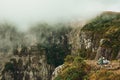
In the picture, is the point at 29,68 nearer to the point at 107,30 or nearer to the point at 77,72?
the point at 107,30

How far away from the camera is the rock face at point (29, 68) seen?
19100cm

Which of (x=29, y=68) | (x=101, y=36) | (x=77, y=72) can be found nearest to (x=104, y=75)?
(x=77, y=72)

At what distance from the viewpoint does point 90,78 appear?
70312 millimetres

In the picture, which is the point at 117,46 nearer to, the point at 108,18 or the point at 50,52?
the point at 108,18

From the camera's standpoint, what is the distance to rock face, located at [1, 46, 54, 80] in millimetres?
191000

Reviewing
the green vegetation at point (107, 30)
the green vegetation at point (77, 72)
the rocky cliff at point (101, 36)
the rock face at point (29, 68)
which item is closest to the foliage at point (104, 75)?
the green vegetation at point (77, 72)

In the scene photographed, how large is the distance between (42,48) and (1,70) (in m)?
20.1

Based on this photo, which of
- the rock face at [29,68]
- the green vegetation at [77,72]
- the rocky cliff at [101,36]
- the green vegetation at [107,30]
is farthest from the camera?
the rock face at [29,68]

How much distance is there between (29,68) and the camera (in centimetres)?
19525

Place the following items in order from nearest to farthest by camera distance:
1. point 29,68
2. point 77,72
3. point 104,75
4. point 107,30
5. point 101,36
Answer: point 104,75
point 77,72
point 101,36
point 107,30
point 29,68

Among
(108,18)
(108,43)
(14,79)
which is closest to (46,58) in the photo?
(14,79)

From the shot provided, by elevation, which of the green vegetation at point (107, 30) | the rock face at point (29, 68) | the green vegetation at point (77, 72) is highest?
the green vegetation at point (107, 30)

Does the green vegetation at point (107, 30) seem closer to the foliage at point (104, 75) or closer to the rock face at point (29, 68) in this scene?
the rock face at point (29, 68)

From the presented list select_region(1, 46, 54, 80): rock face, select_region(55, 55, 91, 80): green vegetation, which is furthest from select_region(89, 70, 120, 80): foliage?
select_region(1, 46, 54, 80): rock face
